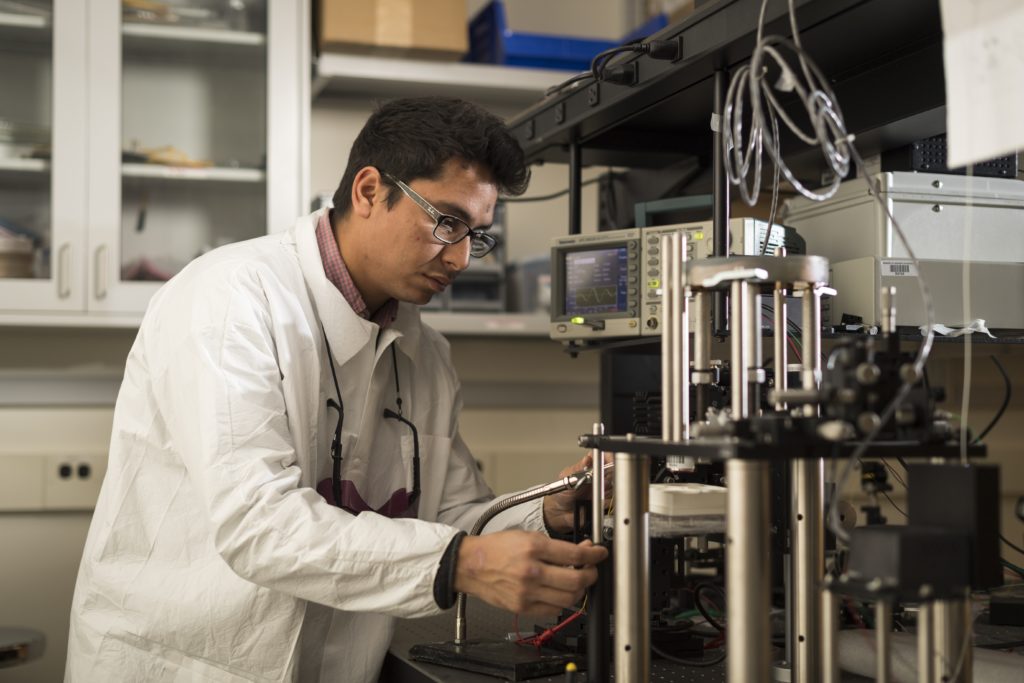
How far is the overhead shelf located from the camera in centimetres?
262

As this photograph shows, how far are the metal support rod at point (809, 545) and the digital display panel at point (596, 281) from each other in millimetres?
661

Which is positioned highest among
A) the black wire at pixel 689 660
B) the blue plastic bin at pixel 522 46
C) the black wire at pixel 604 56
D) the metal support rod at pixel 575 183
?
the blue plastic bin at pixel 522 46

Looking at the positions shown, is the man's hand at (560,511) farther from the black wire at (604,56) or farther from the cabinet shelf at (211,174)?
the cabinet shelf at (211,174)

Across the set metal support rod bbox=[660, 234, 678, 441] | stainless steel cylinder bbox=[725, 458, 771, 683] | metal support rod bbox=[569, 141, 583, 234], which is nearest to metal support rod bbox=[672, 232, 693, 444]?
metal support rod bbox=[660, 234, 678, 441]

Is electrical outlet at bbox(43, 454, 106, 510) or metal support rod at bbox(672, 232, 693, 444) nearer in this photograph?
metal support rod at bbox(672, 232, 693, 444)

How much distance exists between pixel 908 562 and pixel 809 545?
212mm

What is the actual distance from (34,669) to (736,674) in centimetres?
235

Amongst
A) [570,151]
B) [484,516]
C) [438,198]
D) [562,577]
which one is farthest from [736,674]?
[570,151]

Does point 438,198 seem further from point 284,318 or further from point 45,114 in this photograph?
point 45,114

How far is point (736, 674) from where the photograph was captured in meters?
0.85

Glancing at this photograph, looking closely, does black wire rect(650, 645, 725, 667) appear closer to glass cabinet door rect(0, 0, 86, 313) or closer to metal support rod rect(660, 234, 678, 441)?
metal support rod rect(660, 234, 678, 441)

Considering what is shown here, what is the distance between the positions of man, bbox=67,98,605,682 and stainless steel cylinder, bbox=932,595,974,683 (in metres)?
0.33

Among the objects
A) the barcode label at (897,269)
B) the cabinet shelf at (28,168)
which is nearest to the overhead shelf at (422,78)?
the cabinet shelf at (28,168)

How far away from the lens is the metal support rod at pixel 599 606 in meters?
1.07
